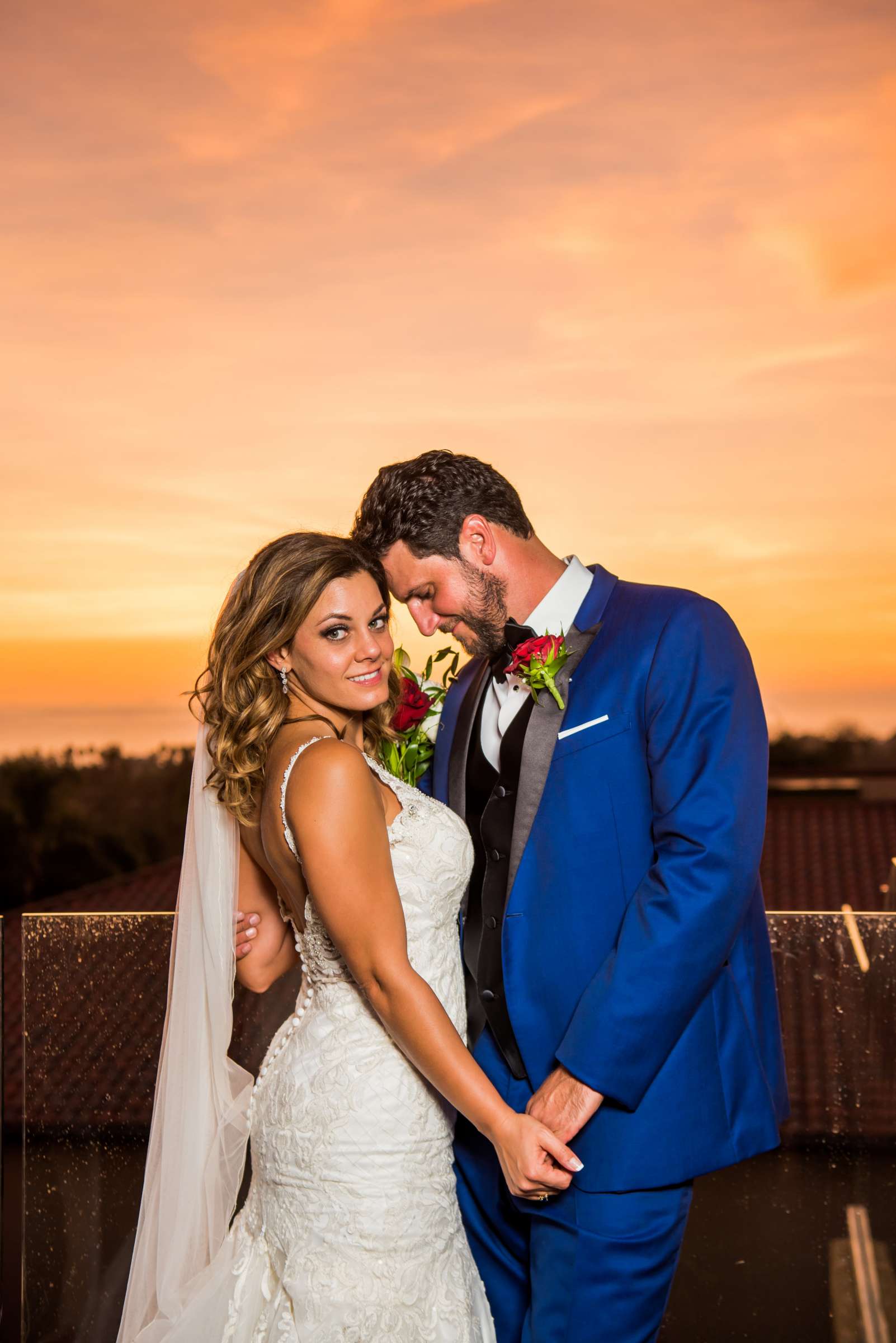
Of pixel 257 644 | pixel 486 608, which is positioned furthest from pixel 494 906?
pixel 257 644

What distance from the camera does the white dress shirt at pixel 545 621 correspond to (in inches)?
91.3

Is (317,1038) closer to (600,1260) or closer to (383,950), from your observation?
(383,950)

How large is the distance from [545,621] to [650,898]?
24.8 inches

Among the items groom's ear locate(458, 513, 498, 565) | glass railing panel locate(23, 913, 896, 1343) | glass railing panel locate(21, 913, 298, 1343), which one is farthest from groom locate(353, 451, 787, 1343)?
glass railing panel locate(21, 913, 298, 1343)

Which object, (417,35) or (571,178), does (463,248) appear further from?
(417,35)

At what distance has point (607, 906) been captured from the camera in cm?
209

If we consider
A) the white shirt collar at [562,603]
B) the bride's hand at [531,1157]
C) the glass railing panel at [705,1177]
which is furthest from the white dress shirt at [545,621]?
the glass railing panel at [705,1177]

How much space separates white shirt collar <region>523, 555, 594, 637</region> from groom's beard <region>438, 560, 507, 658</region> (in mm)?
59

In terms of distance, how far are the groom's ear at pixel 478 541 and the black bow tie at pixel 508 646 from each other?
143 mm

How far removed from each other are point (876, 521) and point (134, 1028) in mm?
9637

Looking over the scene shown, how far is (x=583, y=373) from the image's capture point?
8.84 metres

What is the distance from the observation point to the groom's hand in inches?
78.8

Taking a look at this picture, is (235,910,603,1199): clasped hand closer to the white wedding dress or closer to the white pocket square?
the white wedding dress

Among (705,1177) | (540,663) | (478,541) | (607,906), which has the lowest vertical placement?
(705,1177)
